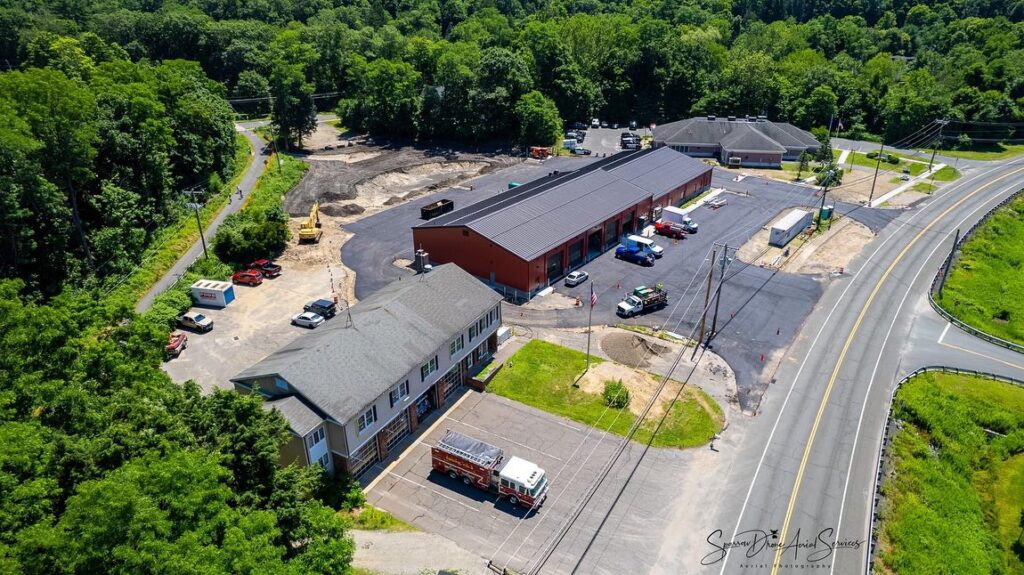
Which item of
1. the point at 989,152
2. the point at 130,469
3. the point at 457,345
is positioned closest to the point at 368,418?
the point at 457,345

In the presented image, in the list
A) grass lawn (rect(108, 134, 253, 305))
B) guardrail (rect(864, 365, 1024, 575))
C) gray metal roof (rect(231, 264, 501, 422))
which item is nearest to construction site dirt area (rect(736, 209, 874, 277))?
guardrail (rect(864, 365, 1024, 575))

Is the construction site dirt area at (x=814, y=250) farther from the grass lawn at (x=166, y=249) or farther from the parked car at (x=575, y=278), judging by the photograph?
the grass lawn at (x=166, y=249)

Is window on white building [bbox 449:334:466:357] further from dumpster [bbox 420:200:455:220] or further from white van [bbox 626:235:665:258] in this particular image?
dumpster [bbox 420:200:455:220]

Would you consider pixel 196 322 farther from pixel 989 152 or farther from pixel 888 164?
pixel 989 152

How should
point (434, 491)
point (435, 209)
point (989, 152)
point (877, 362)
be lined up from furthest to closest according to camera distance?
point (989, 152), point (435, 209), point (877, 362), point (434, 491)

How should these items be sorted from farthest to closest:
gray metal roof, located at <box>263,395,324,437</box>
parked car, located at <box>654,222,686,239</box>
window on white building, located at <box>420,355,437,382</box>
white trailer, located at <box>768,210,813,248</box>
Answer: parked car, located at <box>654,222,686,239</box> → white trailer, located at <box>768,210,813,248</box> → window on white building, located at <box>420,355,437,382</box> → gray metal roof, located at <box>263,395,324,437</box>

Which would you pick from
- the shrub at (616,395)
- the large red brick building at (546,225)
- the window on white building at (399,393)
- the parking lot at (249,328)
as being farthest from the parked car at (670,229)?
the window on white building at (399,393)
